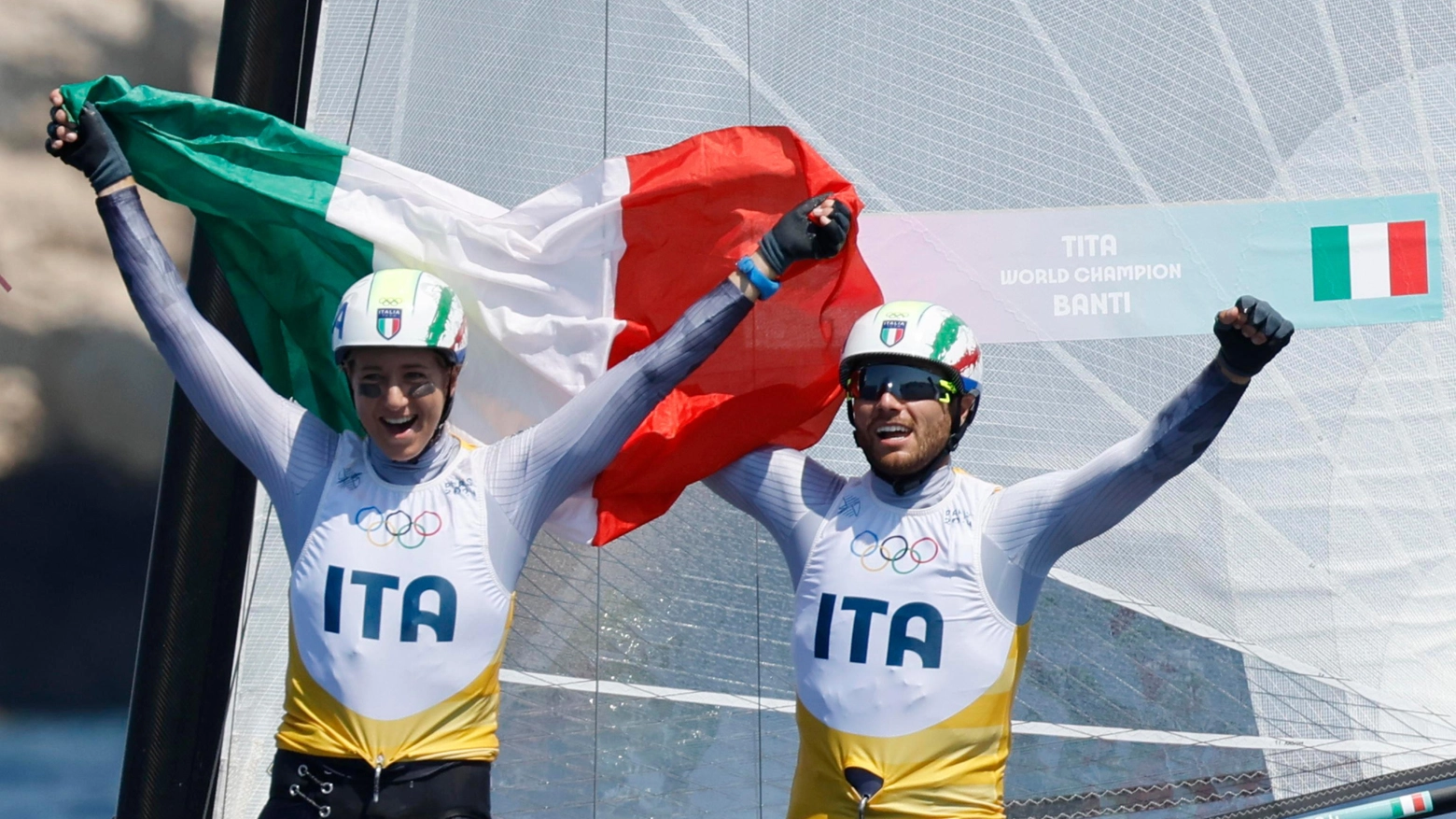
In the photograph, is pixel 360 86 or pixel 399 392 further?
pixel 360 86

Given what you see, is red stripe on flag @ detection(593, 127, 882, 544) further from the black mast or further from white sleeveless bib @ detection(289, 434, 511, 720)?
the black mast

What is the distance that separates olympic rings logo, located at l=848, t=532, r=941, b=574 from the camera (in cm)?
251

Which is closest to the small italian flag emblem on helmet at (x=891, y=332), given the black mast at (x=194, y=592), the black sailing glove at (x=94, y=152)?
the black sailing glove at (x=94, y=152)

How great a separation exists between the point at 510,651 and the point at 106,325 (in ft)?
12.8

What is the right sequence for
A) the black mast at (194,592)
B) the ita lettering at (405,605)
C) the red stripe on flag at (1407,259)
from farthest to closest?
1. the black mast at (194,592)
2. the red stripe on flag at (1407,259)
3. the ita lettering at (405,605)

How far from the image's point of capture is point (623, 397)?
2.54m

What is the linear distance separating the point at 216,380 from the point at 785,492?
0.85 metres

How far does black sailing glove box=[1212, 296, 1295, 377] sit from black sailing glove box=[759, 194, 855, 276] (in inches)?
21.1

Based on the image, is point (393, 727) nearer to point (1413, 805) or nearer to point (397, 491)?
point (397, 491)

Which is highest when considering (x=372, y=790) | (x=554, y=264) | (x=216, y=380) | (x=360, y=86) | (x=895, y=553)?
(x=360, y=86)

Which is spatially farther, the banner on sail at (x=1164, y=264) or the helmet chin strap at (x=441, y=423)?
the banner on sail at (x=1164, y=264)

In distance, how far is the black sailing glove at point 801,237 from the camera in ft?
8.19

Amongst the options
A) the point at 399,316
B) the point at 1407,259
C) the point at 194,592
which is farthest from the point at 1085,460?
the point at 194,592

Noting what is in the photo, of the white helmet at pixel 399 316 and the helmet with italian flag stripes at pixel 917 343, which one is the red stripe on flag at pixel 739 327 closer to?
the helmet with italian flag stripes at pixel 917 343
